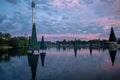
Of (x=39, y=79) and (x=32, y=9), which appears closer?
(x=39, y=79)

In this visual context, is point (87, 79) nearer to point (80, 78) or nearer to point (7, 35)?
point (80, 78)

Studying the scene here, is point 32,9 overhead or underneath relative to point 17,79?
overhead

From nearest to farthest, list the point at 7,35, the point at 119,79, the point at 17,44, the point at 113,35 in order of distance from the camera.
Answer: the point at 119,79 → the point at 113,35 → the point at 17,44 → the point at 7,35

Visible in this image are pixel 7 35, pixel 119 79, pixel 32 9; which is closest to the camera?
pixel 119 79

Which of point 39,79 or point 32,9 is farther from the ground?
point 32,9

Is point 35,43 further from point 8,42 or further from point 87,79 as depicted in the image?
point 8,42

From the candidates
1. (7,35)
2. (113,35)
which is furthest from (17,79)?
(7,35)

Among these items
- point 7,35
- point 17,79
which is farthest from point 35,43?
point 7,35

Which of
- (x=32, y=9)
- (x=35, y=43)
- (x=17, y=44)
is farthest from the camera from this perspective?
(x=17, y=44)

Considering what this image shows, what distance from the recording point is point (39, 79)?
2430 cm

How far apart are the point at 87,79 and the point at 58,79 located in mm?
2766

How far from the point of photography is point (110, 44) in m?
151

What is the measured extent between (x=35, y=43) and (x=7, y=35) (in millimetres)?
124033

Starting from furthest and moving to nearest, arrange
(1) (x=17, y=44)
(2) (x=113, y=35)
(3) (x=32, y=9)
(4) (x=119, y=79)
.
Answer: (1) (x=17, y=44), (2) (x=113, y=35), (3) (x=32, y=9), (4) (x=119, y=79)
